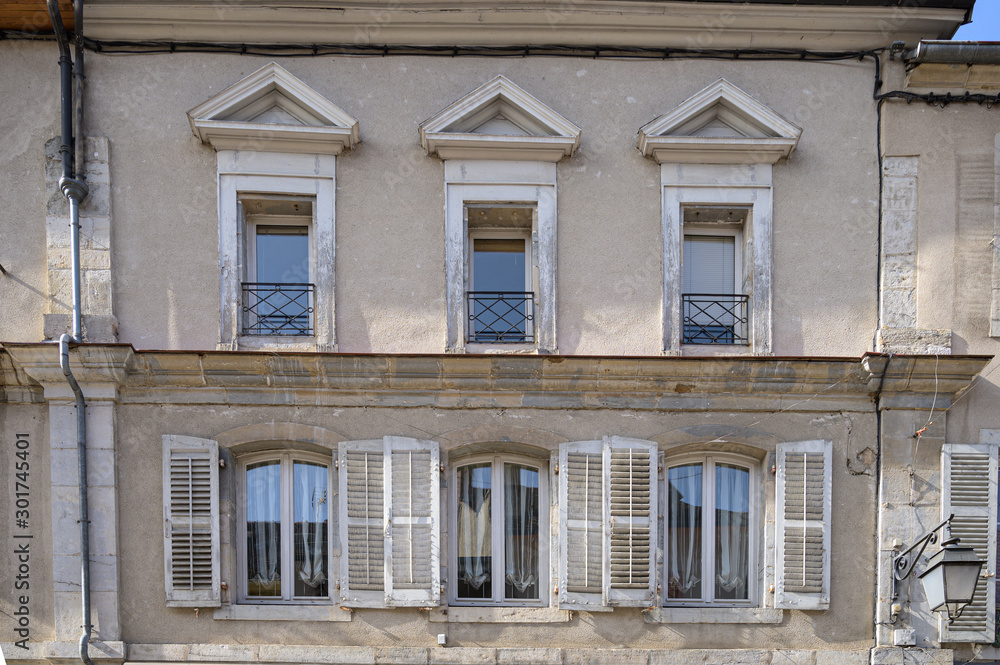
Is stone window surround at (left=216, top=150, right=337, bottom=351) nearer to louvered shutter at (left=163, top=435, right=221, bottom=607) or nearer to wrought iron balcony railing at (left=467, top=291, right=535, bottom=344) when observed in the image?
louvered shutter at (left=163, top=435, right=221, bottom=607)

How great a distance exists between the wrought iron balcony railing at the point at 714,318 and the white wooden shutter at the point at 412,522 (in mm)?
2362

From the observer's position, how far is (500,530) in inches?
251

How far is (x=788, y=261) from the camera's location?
6.30m

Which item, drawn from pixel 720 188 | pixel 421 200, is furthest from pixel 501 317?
pixel 720 188

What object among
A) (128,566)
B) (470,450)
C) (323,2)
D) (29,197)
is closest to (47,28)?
(29,197)

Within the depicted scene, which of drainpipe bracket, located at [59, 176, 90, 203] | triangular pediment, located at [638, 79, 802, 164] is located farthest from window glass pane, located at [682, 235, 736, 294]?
drainpipe bracket, located at [59, 176, 90, 203]

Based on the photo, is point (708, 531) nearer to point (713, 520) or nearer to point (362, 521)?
point (713, 520)

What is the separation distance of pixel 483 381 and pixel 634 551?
5.90ft

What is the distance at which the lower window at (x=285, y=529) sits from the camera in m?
6.28

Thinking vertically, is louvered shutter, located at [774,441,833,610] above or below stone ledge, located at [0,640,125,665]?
above

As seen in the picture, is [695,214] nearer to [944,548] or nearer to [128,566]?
[944,548]

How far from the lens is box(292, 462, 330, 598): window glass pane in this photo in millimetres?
6281

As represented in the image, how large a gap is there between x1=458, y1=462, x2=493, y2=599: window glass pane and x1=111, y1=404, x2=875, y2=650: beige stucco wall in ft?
1.11

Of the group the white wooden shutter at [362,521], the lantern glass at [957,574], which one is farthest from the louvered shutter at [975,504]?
the white wooden shutter at [362,521]
